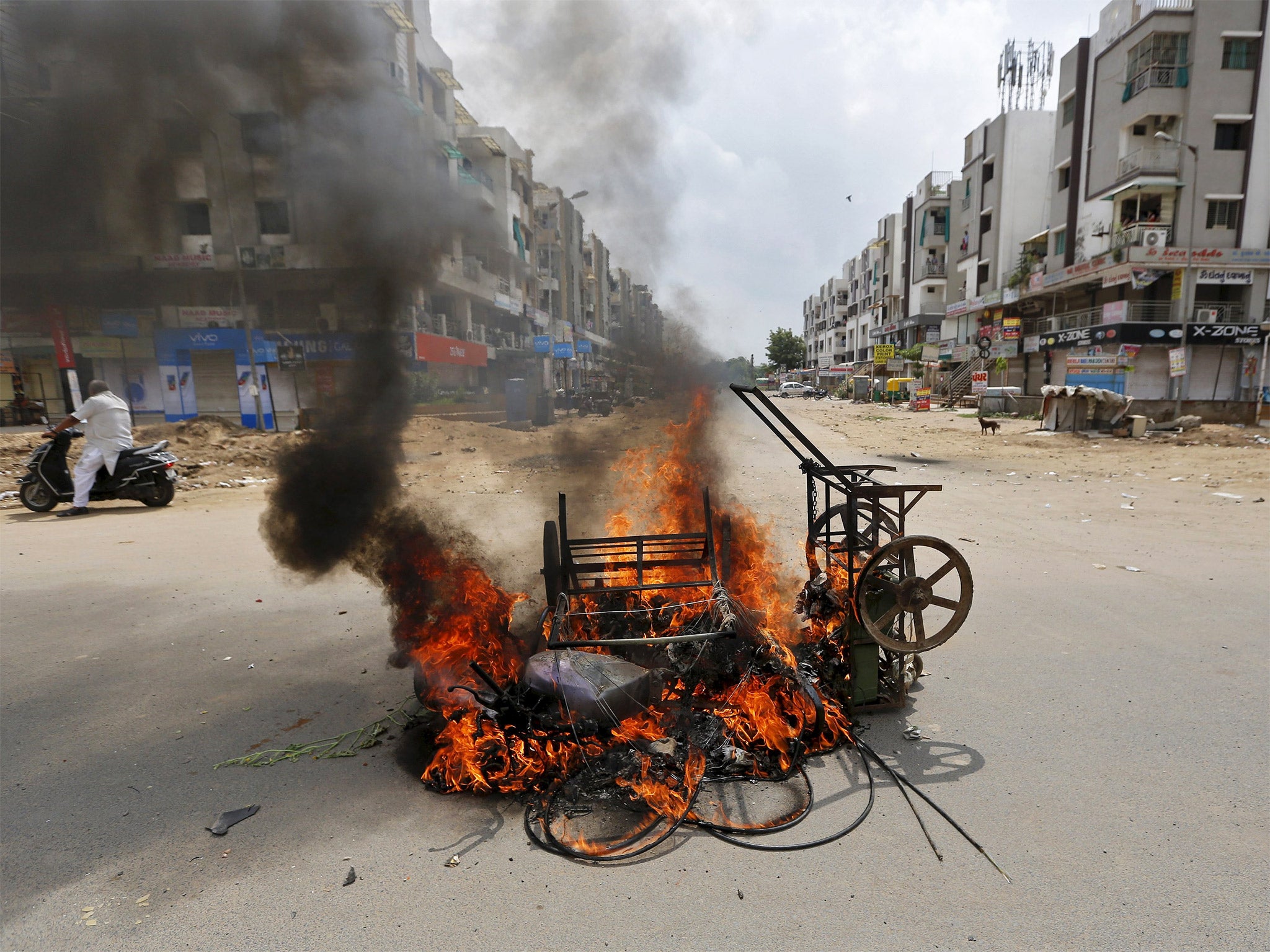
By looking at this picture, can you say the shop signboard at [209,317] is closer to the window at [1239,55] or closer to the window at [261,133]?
the window at [261,133]

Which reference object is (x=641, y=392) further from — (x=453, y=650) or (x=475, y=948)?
(x=475, y=948)

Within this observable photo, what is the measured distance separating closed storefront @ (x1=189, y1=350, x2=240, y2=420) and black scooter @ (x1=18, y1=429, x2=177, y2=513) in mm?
11468

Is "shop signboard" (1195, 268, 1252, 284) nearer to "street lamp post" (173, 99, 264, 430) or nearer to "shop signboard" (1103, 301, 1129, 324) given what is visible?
"shop signboard" (1103, 301, 1129, 324)

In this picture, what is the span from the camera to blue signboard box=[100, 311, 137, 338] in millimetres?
8075

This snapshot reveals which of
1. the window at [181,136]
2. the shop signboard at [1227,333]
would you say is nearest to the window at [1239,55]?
the shop signboard at [1227,333]

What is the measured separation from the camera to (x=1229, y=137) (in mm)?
29625

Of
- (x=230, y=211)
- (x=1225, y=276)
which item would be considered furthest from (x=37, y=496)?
(x=1225, y=276)

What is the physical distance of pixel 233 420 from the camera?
2008 cm

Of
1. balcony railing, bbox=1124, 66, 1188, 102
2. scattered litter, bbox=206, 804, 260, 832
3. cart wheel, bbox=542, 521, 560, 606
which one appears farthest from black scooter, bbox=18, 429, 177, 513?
balcony railing, bbox=1124, 66, 1188, 102

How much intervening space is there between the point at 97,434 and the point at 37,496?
1691 mm

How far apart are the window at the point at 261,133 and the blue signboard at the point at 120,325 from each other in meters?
4.21

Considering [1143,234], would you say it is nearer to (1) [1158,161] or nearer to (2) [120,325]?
(1) [1158,161]

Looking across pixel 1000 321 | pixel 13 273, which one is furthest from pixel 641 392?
pixel 1000 321

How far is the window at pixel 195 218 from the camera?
4.82m
